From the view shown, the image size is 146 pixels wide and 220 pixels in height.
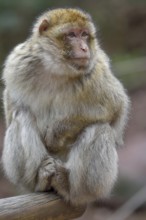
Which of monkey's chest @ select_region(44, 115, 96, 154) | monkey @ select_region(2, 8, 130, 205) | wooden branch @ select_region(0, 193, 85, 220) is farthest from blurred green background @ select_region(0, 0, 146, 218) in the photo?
wooden branch @ select_region(0, 193, 85, 220)

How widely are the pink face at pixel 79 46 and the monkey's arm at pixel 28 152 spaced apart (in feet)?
2.30

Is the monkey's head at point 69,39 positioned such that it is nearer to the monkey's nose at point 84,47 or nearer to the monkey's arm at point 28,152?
the monkey's nose at point 84,47

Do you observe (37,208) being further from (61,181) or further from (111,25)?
(111,25)

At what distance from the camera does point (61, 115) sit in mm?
6309

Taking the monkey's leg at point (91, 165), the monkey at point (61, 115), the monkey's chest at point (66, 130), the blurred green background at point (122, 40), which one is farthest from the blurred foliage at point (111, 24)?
the monkey's leg at point (91, 165)

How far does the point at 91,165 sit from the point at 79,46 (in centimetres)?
105

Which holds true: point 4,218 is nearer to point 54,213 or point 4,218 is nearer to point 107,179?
point 54,213

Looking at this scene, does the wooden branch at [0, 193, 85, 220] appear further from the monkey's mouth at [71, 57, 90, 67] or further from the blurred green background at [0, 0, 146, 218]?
the blurred green background at [0, 0, 146, 218]

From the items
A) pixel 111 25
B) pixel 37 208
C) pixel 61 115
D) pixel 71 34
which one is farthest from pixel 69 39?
pixel 111 25

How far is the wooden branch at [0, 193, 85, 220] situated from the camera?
18.8 ft

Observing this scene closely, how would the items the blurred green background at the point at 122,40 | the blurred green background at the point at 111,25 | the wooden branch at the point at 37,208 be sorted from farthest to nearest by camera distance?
the blurred green background at the point at 111,25, the blurred green background at the point at 122,40, the wooden branch at the point at 37,208

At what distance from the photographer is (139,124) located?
1462cm

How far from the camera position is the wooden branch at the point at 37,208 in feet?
18.8

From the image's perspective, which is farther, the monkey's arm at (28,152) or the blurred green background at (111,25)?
the blurred green background at (111,25)
